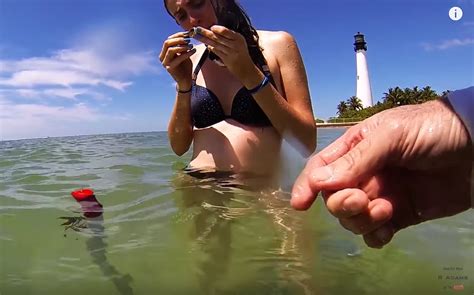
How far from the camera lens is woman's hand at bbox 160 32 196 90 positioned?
7.90 feet

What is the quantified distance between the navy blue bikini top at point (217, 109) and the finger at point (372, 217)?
155 cm

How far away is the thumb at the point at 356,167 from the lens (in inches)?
38.0

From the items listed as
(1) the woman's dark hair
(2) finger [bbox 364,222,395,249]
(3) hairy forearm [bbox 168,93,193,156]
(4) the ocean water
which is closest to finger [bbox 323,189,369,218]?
(2) finger [bbox 364,222,395,249]

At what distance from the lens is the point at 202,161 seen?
271 centimetres

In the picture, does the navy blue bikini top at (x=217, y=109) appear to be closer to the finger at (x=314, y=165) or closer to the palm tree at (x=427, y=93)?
the finger at (x=314, y=165)

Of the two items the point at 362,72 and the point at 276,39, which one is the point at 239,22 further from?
the point at 362,72

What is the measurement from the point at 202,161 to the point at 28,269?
1.29m

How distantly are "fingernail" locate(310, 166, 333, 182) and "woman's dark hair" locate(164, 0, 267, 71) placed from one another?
5.26 feet

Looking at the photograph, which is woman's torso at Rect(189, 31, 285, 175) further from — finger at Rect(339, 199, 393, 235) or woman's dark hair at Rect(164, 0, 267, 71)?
finger at Rect(339, 199, 393, 235)

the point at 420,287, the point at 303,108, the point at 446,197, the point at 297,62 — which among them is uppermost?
the point at 297,62

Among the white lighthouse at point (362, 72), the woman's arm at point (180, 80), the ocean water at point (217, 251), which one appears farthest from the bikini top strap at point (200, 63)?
the white lighthouse at point (362, 72)

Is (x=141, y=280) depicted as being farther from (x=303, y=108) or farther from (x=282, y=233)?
(x=303, y=108)

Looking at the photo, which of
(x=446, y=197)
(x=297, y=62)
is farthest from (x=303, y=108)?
(x=446, y=197)

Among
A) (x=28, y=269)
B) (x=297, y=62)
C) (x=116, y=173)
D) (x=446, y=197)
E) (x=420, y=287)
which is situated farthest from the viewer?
(x=116, y=173)
